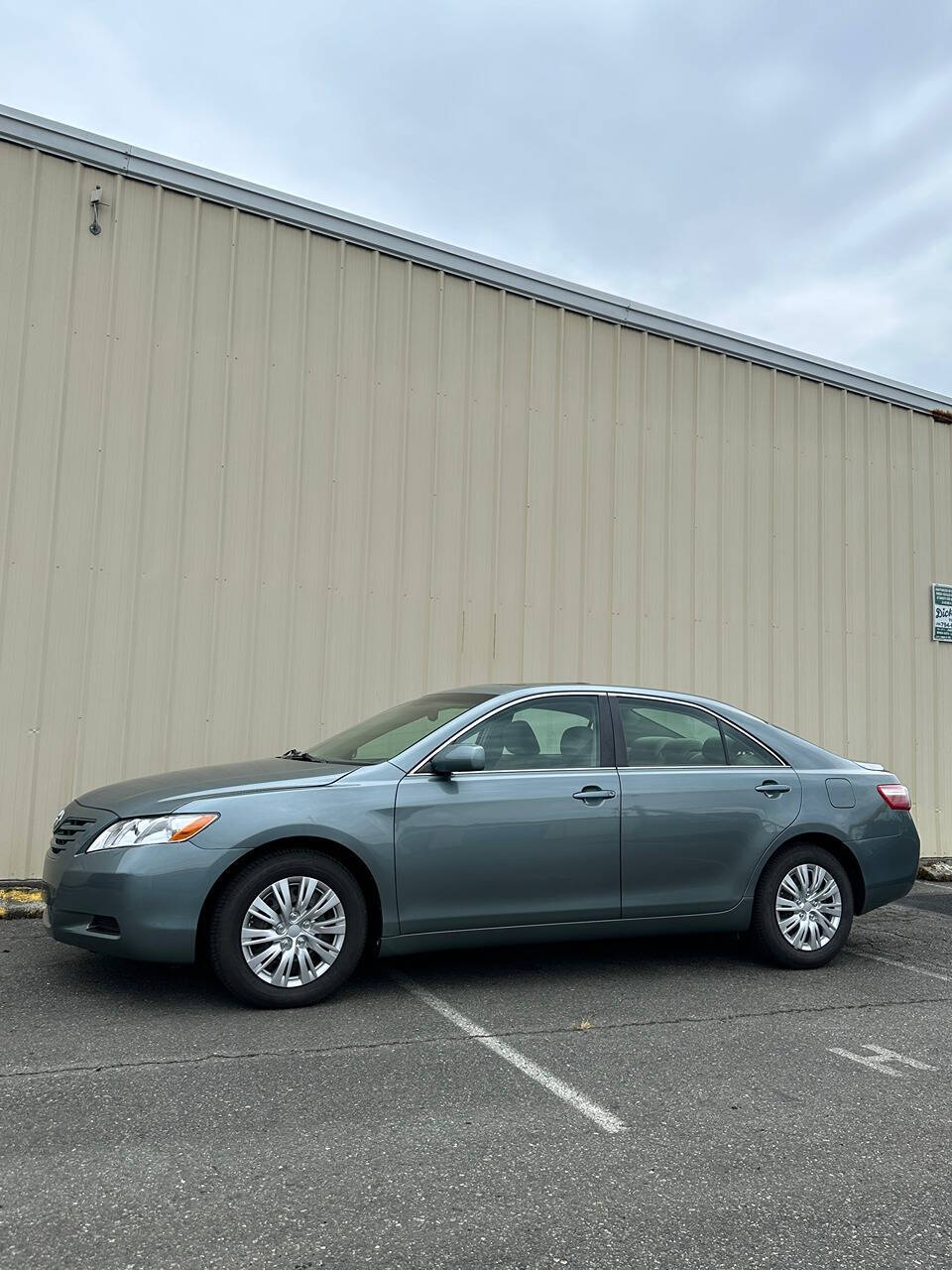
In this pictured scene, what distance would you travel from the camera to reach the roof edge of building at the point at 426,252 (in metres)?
8.29

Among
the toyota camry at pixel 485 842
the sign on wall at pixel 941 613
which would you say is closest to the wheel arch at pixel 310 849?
the toyota camry at pixel 485 842

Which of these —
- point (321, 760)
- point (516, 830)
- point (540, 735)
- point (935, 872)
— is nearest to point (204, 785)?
point (321, 760)

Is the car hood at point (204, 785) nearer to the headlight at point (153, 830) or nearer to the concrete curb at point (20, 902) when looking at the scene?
the headlight at point (153, 830)

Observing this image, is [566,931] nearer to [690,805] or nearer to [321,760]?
[690,805]

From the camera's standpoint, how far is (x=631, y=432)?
10.8m

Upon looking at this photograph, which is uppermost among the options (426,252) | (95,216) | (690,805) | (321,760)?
(426,252)

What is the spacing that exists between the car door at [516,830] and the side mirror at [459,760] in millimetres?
102

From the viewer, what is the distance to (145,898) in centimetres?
482

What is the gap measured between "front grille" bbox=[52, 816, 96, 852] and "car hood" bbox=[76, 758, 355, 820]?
3.4 inches

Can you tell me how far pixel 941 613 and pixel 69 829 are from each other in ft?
33.3

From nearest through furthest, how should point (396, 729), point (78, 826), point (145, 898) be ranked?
point (145, 898) → point (78, 826) → point (396, 729)

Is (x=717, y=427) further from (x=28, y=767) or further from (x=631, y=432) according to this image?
(x=28, y=767)

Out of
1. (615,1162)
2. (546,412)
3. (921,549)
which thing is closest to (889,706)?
(921,549)

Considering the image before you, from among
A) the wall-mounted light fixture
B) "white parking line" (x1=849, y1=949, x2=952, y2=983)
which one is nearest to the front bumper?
"white parking line" (x1=849, y1=949, x2=952, y2=983)
